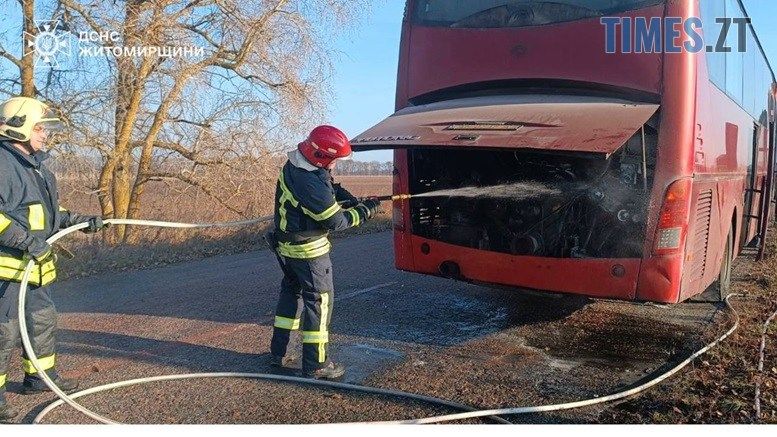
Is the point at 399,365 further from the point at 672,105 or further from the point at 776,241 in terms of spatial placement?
the point at 776,241

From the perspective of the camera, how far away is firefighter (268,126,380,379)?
14.3 feet

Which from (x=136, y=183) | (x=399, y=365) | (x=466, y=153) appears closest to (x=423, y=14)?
(x=466, y=153)

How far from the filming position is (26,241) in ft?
12.6

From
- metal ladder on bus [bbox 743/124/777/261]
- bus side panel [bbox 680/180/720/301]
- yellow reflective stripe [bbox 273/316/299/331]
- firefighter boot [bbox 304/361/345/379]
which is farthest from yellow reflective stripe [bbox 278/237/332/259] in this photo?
metal ladder on bus [bbox 743/124/777/261]

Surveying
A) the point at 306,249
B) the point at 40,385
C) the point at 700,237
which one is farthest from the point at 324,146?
the point at 700,237

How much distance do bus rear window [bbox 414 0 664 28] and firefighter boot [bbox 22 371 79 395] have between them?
4409mm

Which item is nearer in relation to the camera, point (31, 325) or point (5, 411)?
point (5, 411)

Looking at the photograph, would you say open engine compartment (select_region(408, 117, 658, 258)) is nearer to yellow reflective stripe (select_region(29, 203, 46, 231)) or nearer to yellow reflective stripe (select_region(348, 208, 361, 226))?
yellow reflective stripe (select_region(348, 208, 361, 226))

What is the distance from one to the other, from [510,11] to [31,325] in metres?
4.61

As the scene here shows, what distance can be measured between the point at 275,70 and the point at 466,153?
10.4m

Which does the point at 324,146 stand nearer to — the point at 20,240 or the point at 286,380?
the point at 286,380

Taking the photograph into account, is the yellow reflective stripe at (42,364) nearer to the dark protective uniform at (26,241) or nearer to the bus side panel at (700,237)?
the dark protective uniform at (26,241)

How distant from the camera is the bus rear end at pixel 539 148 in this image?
15.9 feet

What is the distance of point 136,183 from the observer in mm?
15719
